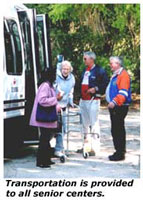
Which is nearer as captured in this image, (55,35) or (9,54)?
(9,54)

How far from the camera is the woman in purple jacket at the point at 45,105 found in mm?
6820

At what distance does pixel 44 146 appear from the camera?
7070 millimetres

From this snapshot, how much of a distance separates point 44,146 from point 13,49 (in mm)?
1617

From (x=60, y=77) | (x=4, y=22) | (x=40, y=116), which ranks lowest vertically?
(x=40, y=116)

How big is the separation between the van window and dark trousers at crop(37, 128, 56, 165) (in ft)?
3.56

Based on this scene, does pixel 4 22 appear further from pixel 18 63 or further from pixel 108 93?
pixel 108 93

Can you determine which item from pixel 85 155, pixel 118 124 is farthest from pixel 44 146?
pixel 118 124

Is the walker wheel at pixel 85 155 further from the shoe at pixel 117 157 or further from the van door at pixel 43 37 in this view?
the van door at pixel 43 37

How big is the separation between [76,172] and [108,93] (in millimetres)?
1357

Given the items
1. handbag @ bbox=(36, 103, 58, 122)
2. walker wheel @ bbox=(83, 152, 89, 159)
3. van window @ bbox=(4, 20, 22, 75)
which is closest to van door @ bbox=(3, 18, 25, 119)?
van window @ bbox=(4, 20, 22, 75)

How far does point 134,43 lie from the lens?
55.6 ft

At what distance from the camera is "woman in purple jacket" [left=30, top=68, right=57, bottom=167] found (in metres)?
6.82

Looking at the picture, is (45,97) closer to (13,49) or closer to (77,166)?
(13,49)

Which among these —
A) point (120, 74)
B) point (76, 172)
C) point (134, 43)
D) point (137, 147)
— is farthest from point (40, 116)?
point (134, 43)
